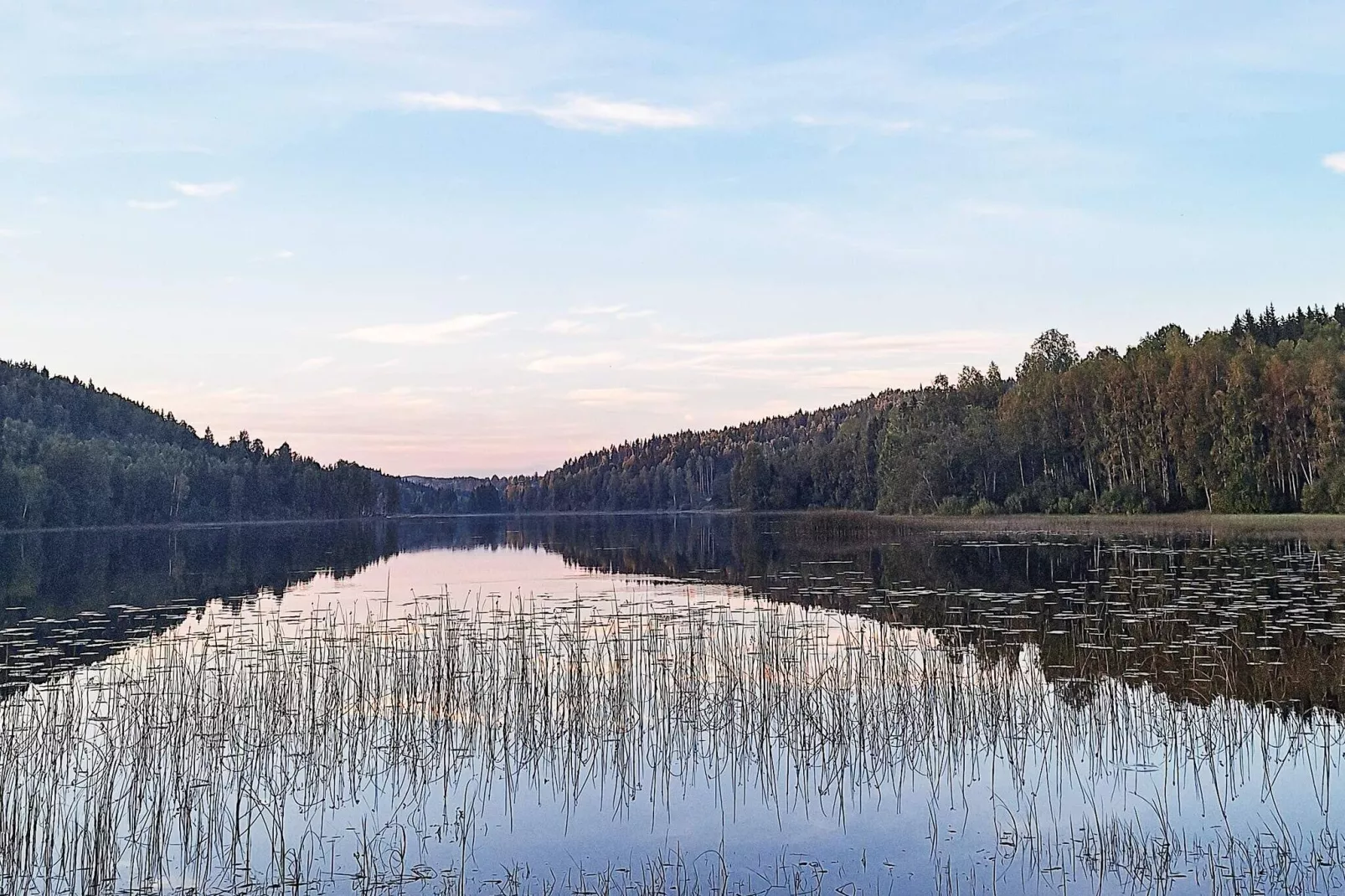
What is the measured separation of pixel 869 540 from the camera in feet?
227

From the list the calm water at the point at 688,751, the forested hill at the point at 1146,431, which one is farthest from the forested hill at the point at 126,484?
the calm water at the point at 688,751

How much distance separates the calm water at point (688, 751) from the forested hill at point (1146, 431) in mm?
53902

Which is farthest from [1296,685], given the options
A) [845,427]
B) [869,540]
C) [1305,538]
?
[845,427]

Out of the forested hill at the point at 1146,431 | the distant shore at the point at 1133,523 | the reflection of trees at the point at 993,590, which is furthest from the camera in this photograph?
the forested hill at the point at 1146,431

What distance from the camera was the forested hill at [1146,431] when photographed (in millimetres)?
77312

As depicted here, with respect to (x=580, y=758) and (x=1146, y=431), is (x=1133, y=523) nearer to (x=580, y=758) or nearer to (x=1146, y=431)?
(x=1146, y=431)

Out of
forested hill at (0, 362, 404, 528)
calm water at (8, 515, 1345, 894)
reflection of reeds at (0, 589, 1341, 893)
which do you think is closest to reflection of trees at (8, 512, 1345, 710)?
calm water at (8, 515, 1345, 894)

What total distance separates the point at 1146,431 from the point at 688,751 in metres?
82.6

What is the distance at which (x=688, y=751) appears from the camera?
15.1 m

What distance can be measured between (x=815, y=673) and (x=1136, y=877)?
9724 mm

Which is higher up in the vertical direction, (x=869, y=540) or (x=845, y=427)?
(x=845, y=427)

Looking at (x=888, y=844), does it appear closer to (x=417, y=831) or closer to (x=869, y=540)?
(x=417, y=831)

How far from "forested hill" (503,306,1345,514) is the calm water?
53902 millimetres

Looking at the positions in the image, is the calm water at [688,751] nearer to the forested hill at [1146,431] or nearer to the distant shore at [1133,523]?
the distant shore at [1133,523]
